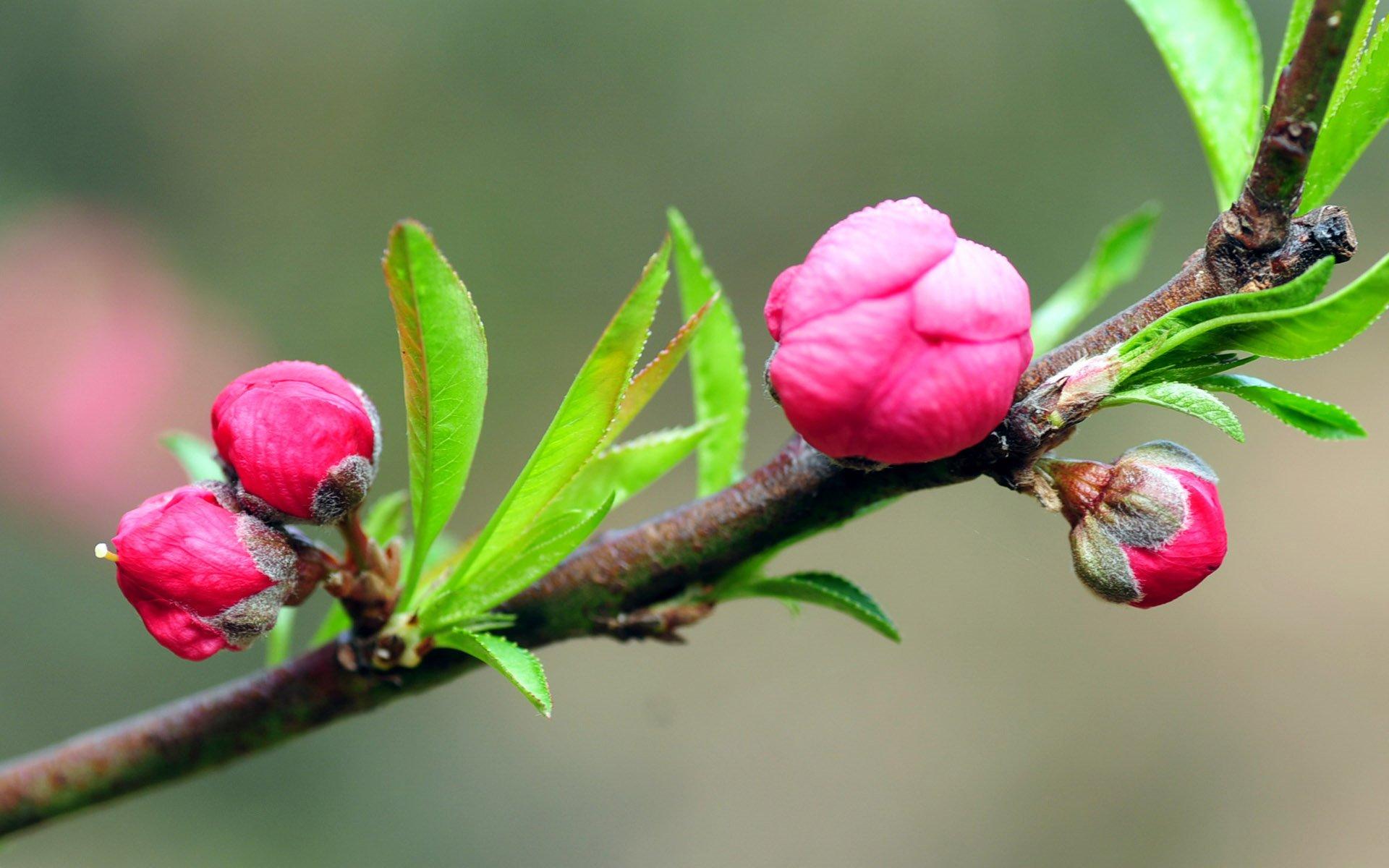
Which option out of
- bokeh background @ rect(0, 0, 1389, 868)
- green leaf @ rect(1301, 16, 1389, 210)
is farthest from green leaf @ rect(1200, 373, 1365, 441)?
bokeh background @ rect(0, 0, 1389, 868)

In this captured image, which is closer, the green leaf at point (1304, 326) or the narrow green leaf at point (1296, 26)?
the green leaf at point (1304, 326)

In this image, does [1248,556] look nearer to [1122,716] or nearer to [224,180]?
[1122,716]

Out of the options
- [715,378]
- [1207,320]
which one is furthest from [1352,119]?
[715,378]

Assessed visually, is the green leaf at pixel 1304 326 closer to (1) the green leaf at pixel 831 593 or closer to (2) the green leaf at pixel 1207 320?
(2) the green leaf at pixel 1207 320

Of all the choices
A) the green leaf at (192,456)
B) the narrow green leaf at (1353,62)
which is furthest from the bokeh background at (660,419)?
the narrow green leaf at (1353,62)

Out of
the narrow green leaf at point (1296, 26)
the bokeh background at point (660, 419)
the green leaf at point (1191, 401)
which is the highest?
the narrow green leaf at point (1296, 26)

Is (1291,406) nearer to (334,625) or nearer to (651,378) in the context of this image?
(651,378)
